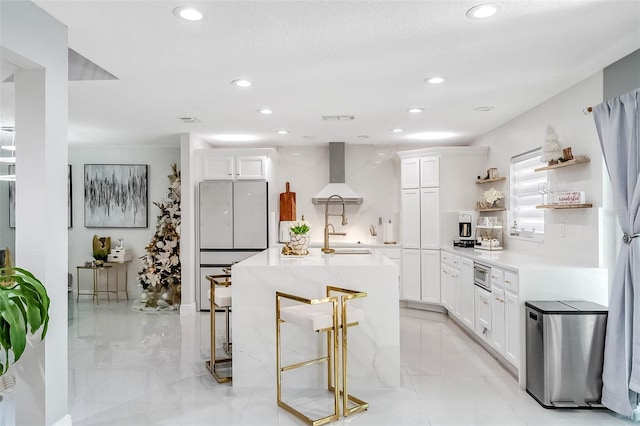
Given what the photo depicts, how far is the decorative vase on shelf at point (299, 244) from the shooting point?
392 centimetres

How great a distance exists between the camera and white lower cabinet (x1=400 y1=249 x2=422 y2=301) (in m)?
6.14

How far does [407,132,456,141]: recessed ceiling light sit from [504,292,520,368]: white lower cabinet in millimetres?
2917

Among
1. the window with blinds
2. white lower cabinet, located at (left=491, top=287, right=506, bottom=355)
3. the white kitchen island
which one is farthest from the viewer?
the window with blinds

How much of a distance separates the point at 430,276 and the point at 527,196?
1.75m

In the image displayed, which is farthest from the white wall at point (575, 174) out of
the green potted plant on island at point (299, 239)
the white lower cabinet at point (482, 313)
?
the green potted plant on island at point (299, 239)

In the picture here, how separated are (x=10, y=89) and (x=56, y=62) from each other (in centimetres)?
52

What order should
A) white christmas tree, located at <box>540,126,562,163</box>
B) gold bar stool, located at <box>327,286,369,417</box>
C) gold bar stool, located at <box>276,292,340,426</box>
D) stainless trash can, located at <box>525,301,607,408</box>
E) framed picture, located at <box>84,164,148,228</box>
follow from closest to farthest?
gold bar stool, located at <box>276,292,340,426</box>
gold bar stool, located at <box>327,286,369,417</box>
stainless trash can, located at <box>525,301,607,408</box>
white christmas tree, located at <box>540,126,562,163</box>
framed picture, located at <box>84,164,148,228</box>

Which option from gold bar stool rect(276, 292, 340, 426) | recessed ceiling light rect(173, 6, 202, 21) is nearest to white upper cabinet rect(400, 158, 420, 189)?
gold bar stool rect(276, 292, 340, 426)

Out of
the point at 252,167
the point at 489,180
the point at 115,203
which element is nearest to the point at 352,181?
the point at 252,167

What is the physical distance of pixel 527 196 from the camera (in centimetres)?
487

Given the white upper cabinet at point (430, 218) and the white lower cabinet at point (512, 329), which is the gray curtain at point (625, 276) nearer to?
the white lower cabinet at point (512, 329)

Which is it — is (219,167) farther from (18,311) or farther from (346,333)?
(18,311)

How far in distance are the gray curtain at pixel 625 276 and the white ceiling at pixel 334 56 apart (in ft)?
1.74

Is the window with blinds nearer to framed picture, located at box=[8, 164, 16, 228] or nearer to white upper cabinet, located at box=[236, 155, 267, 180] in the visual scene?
white upper cabinet, located at box=[236, 155, 267, 180]
